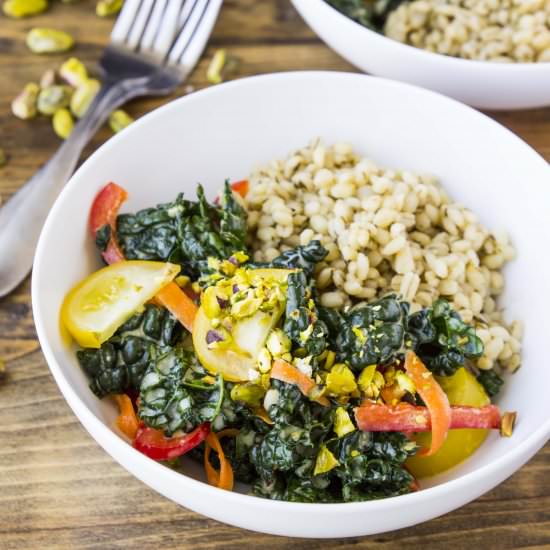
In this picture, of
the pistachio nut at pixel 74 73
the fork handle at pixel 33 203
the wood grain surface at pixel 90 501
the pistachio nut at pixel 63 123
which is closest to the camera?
the wood grain surface at pixel 90 501

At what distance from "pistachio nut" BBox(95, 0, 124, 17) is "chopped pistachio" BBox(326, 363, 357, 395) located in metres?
1.81

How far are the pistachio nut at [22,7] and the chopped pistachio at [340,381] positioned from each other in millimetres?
1943

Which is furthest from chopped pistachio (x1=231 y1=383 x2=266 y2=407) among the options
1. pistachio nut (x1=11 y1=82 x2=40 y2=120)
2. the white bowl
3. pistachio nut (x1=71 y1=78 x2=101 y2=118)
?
pistachio nut (x1=11 y1=82 x2=40 y2=120)

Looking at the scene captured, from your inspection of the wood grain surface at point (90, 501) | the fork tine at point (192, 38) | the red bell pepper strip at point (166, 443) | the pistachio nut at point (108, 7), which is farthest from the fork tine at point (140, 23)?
the red bell pepper strip at point (166, 443)

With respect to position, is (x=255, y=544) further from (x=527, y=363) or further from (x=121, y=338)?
(x=527, y=363)

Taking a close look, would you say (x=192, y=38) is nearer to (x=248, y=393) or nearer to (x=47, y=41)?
(x=47, y=41)

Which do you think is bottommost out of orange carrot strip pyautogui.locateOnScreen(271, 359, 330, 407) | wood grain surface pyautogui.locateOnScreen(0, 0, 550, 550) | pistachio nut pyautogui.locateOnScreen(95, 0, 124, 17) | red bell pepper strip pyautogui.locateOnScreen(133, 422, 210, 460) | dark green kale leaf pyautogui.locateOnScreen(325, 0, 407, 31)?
wood grain surface pyautogui.locateOnScreen(0, 0, 550, 550)

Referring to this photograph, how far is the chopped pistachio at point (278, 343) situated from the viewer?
71.6 inches

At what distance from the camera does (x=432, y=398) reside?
1817mm

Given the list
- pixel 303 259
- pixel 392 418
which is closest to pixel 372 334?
pixel 392 418

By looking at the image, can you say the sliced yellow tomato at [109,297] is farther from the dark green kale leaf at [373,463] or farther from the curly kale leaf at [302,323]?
the dark green kale leaf at [373,463]

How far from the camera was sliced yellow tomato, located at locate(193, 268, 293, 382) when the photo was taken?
6.01ft

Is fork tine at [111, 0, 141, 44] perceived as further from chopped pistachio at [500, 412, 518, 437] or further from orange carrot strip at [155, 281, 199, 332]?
chopped pistachio at [500, 412, 518, 437]

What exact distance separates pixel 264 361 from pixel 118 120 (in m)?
1.27
